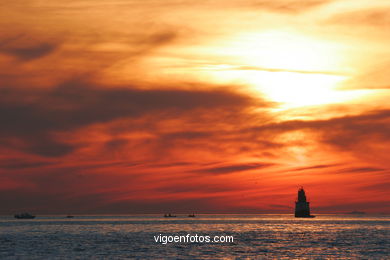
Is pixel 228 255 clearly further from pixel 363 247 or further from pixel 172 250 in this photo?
pixel 363 247

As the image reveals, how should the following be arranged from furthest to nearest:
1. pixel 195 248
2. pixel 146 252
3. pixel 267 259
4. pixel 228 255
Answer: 1. pixel 195 248
2. pixel 146 252
3. pixel 228 255
4. pixel 267 259

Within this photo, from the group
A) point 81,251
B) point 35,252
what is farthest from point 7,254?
point 81,251

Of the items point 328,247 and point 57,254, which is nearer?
point 57,254

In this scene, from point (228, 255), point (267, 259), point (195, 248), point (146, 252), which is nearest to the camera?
point (267, 259)

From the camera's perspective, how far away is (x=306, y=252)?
3588 inches

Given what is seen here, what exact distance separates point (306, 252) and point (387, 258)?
13.8m

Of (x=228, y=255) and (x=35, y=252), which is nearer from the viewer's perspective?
(x=228, y=255)

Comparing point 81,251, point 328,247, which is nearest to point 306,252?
point 328,247

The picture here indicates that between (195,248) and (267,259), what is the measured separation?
2073 cm

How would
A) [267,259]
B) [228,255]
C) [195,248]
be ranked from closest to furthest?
[267,259] → [228,255] → [195,248]

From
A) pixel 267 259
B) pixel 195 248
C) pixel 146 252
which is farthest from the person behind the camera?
pixel 195 248

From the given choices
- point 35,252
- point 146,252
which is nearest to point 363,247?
point 146,252

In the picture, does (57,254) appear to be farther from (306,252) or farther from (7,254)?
(306,252)

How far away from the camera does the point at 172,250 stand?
93125 mm
